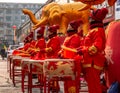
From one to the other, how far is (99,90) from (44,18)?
6.60 metres

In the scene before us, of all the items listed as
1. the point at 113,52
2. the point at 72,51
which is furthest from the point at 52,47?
the point at 113,52

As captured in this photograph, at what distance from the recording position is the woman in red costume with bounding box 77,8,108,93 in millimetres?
5418

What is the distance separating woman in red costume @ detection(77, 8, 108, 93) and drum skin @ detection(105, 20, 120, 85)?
0.60m

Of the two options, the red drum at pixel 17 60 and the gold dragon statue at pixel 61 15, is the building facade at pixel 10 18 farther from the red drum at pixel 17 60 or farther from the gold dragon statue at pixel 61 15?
the red drum at pixel 17 60

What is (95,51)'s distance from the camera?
5406 millimetres

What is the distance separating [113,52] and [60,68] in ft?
4.27

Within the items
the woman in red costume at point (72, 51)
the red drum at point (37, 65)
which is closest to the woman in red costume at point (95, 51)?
the woman in red costume at point (72, 51)

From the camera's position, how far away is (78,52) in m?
5.56

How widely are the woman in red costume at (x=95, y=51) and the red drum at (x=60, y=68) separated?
209mm

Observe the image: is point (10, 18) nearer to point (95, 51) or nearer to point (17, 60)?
point (17, 60)

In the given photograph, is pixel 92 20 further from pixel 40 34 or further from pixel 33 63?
pixel 40 34

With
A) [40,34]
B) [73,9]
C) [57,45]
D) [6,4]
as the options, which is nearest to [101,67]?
[57,45]

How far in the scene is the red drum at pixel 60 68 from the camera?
18.5ft

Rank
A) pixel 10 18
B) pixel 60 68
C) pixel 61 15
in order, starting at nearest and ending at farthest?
pixel 60 68
pixel 61 15
pixel 10 18
